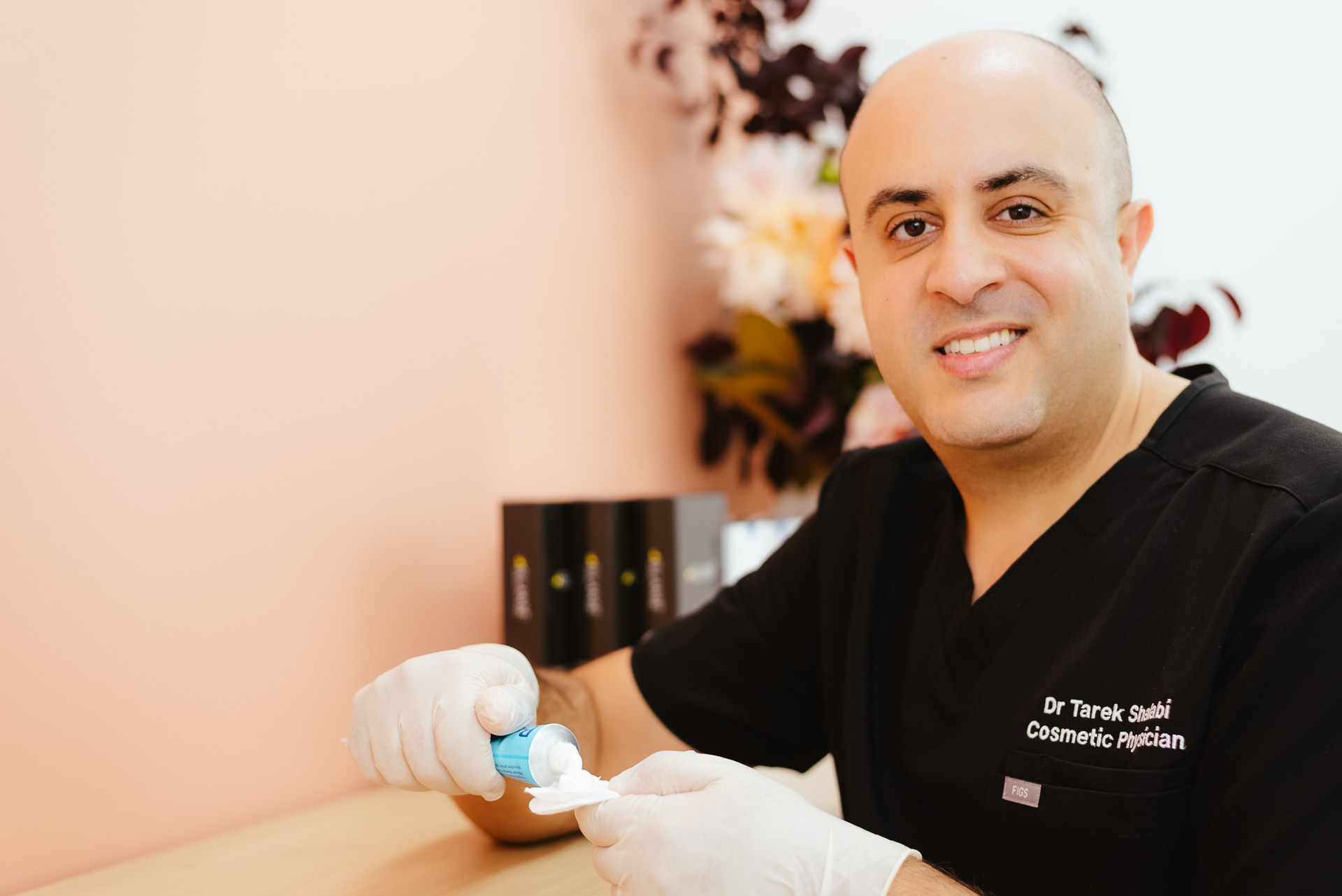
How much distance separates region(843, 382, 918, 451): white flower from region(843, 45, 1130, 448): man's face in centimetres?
55

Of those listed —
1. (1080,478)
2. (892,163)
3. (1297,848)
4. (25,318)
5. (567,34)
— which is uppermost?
(567,34)

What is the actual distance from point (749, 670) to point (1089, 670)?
0.40 metres

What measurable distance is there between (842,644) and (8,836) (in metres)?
0.82

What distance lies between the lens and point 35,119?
867 mm

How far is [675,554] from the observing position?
1.31 meters

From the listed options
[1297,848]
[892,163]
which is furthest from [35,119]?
[1297,848]

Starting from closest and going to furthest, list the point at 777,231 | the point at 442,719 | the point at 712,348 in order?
the point at 442,719 < the point at 777,231 < the point at 712,348

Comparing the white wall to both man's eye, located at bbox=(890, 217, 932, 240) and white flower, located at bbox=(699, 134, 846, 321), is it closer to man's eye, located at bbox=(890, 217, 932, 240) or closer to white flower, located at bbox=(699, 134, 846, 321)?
white flower, located at bbox=(699, 134, 846, 321)

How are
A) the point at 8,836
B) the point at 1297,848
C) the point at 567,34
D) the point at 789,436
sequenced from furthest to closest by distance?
the point at 789,436, the point at 567,34, the point at 8,836, the point at 1297,848

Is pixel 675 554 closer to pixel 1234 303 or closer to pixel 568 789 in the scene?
pixel 568 789

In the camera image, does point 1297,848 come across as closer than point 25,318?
Yes

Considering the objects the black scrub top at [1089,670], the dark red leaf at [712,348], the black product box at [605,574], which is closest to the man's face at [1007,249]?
the black scrub top at [1089,670]

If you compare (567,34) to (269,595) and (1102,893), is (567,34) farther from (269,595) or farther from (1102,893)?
(1102,893)

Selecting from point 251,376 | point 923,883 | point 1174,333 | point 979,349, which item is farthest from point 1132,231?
point 251,376
